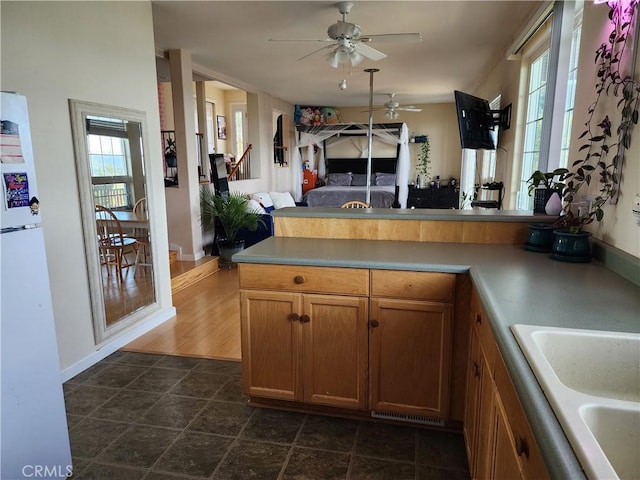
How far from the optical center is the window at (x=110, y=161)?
2723 mm

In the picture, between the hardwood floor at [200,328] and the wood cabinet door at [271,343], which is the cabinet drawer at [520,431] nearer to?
the wood cabinet door at [271,343]

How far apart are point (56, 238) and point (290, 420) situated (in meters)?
1.75

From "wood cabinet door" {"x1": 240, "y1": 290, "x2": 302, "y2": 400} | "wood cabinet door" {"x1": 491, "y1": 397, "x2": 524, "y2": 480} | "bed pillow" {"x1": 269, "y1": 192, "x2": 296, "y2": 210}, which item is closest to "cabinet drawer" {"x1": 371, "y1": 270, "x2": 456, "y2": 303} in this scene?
"wood cabinet door" {"x1": 240, "y1": 290, "x2": 302, "y2": 400}

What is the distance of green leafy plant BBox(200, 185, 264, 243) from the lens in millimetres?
5238

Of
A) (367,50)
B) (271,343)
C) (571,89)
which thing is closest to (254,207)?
(367,50)

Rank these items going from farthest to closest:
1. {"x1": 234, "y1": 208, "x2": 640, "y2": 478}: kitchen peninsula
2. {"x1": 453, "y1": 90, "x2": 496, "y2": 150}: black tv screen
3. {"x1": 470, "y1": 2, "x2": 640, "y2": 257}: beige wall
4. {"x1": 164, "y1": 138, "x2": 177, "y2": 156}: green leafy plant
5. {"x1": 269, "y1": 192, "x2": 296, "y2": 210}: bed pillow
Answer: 1. {"x1": 269, "y1": 192, "x2": 296, "y2": 210}: bed pillow
2. {"x1": 164, "y1": 138, "x2": 177, "y2": 156}: green leafy plant
3. {"x1": 453, "y1": 90, "x2": 496, "y2": 150}: black tv screen
4. {"x1": 234, "y1": 208, "x2": 640, "y2": 478}: kitchen peninsula
5. {"x1": 470, "y1": 2, "x2": 640, "y2": 257}: beige wall

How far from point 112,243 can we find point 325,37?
116 inches

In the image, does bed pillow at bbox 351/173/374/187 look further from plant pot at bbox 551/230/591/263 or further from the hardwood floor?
plant pot at bbox 551/230/591/263

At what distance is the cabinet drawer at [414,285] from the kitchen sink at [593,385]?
27.5 inches

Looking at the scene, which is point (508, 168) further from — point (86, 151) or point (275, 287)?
point (86, 151)

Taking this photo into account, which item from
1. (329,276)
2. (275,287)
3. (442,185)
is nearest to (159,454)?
(275,287)

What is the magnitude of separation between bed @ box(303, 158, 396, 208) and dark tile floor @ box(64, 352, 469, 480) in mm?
6418

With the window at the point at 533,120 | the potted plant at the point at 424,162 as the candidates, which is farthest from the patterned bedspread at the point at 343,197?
the window at the point at 533,120

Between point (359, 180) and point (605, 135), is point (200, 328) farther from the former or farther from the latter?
point (359, 180)
